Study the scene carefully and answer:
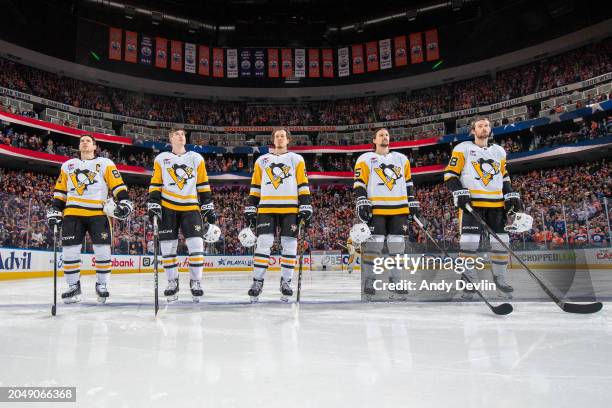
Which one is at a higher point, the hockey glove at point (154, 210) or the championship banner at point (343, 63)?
the championship banner at point (343, 63)

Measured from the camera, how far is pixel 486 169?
5.94 meters

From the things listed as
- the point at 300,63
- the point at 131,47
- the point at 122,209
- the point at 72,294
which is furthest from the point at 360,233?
the point at 131,47

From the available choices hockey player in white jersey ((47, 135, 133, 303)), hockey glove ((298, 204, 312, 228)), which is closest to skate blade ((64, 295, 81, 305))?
hockey player in white jersey ((47, 135, 133, 303))

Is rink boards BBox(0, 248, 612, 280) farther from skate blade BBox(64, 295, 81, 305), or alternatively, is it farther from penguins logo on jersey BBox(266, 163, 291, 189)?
skate blade BBox(64, 295, 81, 305)

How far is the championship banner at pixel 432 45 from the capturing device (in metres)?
32.5

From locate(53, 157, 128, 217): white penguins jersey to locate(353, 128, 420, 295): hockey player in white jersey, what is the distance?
10.3ft

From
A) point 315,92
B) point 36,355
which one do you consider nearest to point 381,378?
point 36,355

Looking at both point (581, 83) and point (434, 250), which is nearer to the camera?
point (434, 250)

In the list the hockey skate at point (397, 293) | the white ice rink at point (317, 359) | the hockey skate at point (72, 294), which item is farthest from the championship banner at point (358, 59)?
the white ice rink at point (317, 359)

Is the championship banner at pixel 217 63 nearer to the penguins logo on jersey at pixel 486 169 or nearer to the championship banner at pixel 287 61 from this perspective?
the championship banner at pixel 287 61

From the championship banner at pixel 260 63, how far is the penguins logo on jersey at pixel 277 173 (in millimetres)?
30081

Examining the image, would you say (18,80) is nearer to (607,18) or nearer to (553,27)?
(553,27)

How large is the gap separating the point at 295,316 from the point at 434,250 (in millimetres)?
2074

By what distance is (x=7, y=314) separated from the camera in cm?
466
